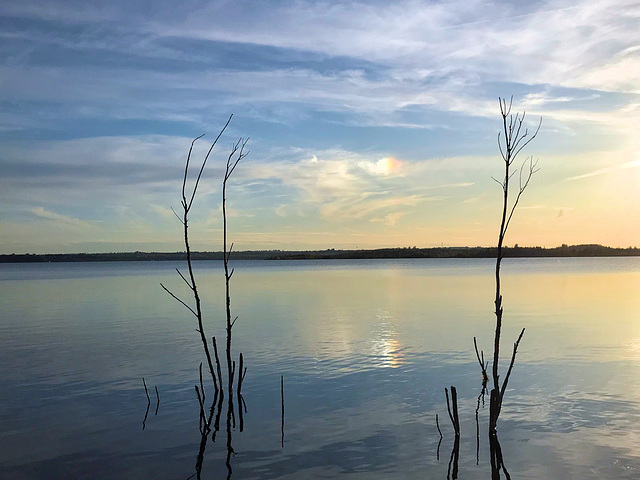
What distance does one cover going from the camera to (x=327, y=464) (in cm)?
1017

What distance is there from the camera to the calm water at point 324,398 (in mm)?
10281

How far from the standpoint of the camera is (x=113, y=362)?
19.5 meters

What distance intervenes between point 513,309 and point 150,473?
29.3 metres

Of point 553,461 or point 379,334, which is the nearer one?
point 553,461

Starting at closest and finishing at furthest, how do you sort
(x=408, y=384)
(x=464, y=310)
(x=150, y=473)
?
(x=150, y=473), (x=408, y=384), (x=464, y=310)

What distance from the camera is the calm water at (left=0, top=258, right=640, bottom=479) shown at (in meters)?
10.3

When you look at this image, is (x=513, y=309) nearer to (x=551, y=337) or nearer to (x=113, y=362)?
(x=551, y=337)

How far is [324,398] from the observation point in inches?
567

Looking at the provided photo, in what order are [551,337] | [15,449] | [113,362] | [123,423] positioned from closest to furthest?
[15,449] → [123,423] → [113,362] → [551,337]

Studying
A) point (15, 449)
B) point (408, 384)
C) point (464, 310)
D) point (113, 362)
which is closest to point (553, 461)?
point (408, 384)

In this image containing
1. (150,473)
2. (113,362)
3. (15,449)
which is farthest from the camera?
(113,362)

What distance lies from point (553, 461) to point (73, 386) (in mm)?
12025

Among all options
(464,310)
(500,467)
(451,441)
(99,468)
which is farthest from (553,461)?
(464,310)

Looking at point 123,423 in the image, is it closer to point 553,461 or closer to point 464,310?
point 553,461
